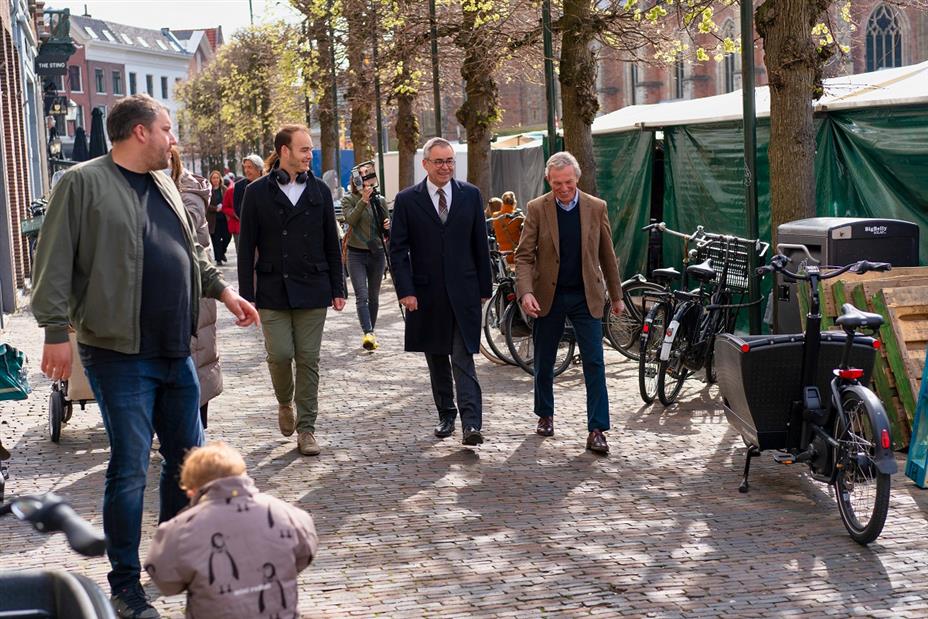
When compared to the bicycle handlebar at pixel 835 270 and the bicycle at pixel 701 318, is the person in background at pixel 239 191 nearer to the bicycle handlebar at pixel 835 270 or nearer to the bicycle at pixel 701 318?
the bicycle handlebar at pixel 835 270

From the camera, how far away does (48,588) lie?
3.07 m

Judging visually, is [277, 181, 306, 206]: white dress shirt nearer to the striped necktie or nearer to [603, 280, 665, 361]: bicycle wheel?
the striped necktie

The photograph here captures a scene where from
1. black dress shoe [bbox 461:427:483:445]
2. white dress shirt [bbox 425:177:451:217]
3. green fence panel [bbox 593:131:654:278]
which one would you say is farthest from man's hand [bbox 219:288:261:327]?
green fence panel [bbox 593:131:654:278]

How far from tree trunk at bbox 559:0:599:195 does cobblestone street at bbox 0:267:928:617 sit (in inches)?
198

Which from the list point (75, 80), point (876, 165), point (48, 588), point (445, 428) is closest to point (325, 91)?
point (876, 165)

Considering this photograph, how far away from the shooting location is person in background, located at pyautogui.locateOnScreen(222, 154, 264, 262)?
13.9 m

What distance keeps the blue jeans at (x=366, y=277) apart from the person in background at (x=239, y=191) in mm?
1178

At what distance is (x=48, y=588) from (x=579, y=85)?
12580 millimetres

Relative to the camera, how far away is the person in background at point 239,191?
1394cm

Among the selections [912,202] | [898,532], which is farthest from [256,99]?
[898,532]

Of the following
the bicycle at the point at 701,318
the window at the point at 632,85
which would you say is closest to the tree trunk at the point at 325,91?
the bicycle at the point at 701,318

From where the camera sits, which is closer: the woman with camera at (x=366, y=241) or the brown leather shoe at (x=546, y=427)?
the brown leather shoe at (x=546, y=427)

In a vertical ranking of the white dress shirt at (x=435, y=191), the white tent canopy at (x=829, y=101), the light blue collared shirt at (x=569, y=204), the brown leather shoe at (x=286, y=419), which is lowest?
the brown leather shoe at (x=286, y=419)

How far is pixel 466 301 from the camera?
856 centimetres
